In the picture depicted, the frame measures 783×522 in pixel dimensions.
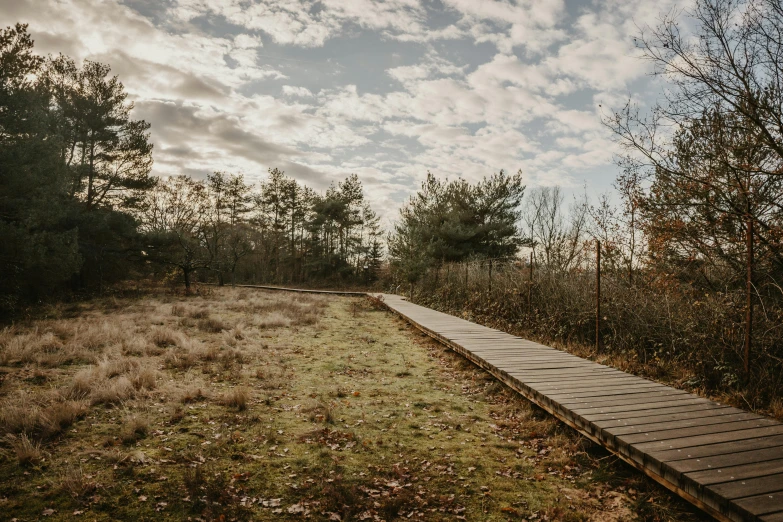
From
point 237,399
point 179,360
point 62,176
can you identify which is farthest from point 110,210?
point 237,399

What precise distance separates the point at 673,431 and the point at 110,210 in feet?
72.3

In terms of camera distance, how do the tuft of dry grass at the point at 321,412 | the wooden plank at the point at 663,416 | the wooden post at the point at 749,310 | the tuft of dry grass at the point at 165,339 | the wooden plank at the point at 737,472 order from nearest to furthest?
the wooden plank at the point at 737,472
the wooden plank at the point at 663,416
the wooden post at the point at 749,310
the tuft of dry grass at the point at 321,412
the tuft of dry grass at the point at 165,339

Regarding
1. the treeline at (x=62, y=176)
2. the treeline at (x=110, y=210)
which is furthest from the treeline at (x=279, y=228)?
the treeline at (x=62, y=176)

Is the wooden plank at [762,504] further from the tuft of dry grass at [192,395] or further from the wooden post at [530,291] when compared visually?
the wooden post at [530,291]

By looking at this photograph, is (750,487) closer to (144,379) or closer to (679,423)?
(679,423)

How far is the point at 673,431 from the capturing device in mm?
3154

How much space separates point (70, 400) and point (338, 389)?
3257 millimetres

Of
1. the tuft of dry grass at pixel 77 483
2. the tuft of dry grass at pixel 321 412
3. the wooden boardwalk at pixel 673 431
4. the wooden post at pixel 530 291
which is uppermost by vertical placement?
the wooden post at pixel 530 291

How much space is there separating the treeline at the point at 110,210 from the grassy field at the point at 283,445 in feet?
18.8

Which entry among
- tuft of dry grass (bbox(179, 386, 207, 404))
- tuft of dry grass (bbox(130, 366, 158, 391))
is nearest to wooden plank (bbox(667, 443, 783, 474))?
tuft of dry grass (bbox(179, 386, 207, 404))

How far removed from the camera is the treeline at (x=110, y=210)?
438 inches

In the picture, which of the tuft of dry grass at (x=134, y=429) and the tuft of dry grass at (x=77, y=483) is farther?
the tuft of dry grass at (x=134, y=429)

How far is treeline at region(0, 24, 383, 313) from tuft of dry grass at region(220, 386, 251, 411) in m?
9.48

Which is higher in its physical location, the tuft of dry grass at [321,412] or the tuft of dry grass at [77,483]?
the tuft of dry grass at [77,483]
